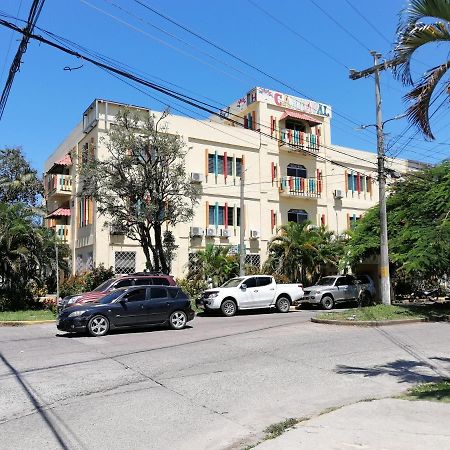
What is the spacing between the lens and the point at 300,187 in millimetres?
35250

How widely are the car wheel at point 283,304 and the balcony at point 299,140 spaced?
13.1 m

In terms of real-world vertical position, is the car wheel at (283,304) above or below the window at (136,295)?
below

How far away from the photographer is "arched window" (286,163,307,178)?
117ft

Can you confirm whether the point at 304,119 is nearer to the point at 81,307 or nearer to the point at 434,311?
the point at 434,311

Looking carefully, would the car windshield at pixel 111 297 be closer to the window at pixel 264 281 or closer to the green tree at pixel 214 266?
the window at pixel 264 281

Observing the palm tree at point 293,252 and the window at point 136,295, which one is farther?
the palm tree at point 293,252

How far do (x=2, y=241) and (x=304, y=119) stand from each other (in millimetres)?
21214

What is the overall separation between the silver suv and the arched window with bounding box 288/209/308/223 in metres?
8.09

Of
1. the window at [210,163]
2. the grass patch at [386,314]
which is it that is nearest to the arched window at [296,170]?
the window at [210,163]

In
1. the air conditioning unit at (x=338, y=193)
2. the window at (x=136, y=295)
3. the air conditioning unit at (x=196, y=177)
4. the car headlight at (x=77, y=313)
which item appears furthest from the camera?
the air conditioning unit at (x=338, y=193)

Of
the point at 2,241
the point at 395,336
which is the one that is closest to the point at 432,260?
the point at 395,336

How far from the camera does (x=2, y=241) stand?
76.0ft

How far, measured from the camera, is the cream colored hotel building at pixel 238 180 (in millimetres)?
29297

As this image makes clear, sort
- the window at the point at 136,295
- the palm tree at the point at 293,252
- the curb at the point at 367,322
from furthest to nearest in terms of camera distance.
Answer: the palm tree at the point at 293,252 < the curb at the point at 367,322 < the window at the point at 136,295
